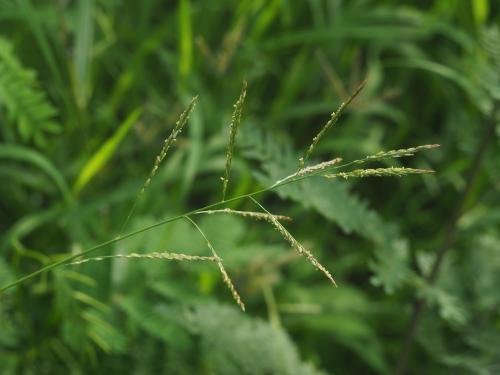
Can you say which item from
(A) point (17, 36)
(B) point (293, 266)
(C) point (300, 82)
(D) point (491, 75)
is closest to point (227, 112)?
(C) point (300, 82)

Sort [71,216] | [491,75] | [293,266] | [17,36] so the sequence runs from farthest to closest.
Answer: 1. [293,266]
2. [17,36]
3. [71,216]
4. [491,75]

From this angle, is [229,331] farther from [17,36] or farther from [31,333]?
[17,36]

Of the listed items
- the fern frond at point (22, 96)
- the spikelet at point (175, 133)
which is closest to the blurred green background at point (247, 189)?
the fern frond at point (22, 96)

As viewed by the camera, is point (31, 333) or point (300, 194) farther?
point (31, 333)

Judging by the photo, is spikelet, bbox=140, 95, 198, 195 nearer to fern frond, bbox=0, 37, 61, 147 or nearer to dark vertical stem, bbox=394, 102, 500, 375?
fern frond, bbox=0, 37, 61, 147

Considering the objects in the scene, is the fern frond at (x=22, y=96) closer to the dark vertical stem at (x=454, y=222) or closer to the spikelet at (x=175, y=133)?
the spikelet at (x=175, y=133)

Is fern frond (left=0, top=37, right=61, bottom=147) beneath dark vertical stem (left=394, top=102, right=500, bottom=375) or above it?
above

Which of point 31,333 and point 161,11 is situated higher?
point 161,11

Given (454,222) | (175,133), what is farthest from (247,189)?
(175,133)

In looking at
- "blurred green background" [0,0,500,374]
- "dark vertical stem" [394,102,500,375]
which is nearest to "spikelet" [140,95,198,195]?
"blurred green background" [0,0,500,374]
